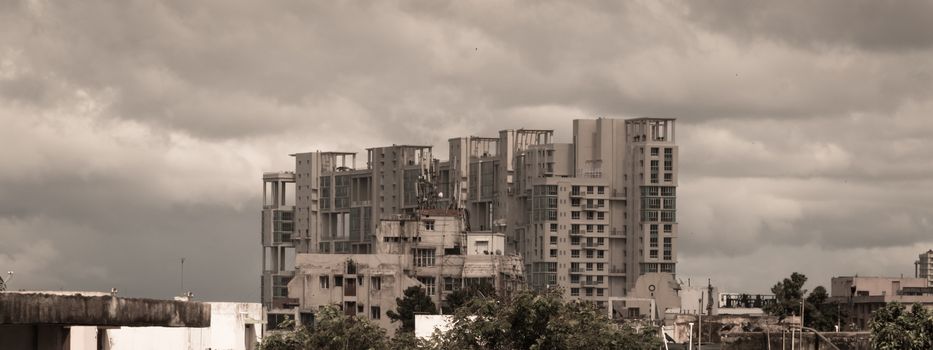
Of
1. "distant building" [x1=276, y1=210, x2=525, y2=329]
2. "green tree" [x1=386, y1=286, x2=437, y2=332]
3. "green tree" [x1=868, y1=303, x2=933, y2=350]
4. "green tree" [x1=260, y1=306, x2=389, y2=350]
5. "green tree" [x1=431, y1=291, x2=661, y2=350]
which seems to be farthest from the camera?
"distant building" [x1=276, y1=210, x2=525, y2=329]

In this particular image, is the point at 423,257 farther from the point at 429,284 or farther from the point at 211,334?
the point at 211,334

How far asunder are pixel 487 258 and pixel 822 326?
1584 inches

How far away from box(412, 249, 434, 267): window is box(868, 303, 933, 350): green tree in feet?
315

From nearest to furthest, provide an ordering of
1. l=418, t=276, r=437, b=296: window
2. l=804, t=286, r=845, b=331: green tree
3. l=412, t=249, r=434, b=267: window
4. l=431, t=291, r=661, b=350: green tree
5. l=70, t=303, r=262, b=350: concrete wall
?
1. l=70, t=303, r=262, b=350: concrete wall
2. l=431, t=291, r=661, b=350: green tree
3. l=804, t=286, r=845, b=331: green tree
4. l=418, t=276, r=437, b=296: window
5. l=412, t=249, r=434, b=267: window

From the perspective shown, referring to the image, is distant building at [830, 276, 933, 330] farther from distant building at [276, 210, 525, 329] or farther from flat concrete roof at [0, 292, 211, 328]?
flat concrete roof at [0, 292, 211, 328]

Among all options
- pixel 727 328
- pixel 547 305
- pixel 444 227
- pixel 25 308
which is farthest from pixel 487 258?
pixel 25 308

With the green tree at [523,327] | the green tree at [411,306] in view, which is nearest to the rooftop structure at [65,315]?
the green tree at [523,327]

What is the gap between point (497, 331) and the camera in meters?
60.1

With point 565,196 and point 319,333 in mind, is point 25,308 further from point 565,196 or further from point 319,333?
point 565,196

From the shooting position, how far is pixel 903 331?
213ft

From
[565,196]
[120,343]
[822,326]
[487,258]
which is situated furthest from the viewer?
[565,196]

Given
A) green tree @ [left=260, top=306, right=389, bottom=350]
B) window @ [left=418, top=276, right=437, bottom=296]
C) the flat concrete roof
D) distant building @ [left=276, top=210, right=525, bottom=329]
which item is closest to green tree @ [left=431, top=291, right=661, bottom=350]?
green tree @ [left=260, top=306, right=389, bottom=350]

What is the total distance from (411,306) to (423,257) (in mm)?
14879

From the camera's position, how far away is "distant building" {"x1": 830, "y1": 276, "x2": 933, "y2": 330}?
16488 cm
